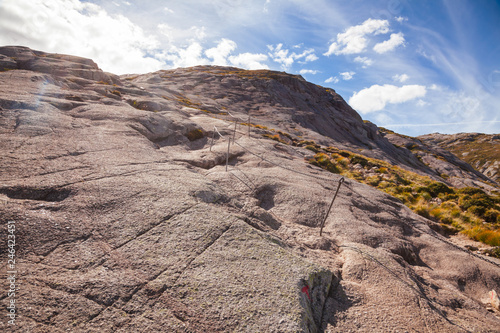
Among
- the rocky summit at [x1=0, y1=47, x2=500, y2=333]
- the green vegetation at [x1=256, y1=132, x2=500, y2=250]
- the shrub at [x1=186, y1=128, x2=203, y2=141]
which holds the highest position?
the shrub at [x1=186, y1=128, x2=203, y2=141]

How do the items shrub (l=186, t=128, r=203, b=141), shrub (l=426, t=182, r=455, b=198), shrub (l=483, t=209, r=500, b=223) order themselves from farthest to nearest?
shrub (l=426, t=182, r=455, b=198)
shrub (l=186, t=128, r=203, b=141)
shrub (l=483, t=209, r=500, b=223)

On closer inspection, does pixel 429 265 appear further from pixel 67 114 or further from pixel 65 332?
pixel 67 114

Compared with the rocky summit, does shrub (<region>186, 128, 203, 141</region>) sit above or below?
above

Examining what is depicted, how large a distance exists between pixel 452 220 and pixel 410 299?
1231cm

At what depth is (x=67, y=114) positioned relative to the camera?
13.6 m

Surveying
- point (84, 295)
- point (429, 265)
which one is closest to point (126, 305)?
point (84, 295)

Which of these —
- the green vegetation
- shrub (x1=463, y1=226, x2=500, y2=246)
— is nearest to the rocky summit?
shrub (x1=463, y1=226, x2=500, y2=246)

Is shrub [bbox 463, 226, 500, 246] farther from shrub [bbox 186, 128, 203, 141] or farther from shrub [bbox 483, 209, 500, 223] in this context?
shrub [bbox 186, 128, 203, 141]

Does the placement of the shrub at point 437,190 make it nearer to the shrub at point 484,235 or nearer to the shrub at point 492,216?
the shrub at point 492,216

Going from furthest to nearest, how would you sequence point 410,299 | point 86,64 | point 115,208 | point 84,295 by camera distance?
point 86,64, point 115,208, point 410,299, point 84,295

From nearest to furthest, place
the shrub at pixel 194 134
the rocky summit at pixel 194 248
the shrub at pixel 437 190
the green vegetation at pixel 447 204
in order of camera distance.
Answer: the rocky summit at pixel 194 248, the green vegetation at pixel 447 204, the shrub at pixel 194 134, the shrub at pixel 437 190

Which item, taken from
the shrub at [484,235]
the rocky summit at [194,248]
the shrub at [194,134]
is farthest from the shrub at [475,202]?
the shrub at [194,134]

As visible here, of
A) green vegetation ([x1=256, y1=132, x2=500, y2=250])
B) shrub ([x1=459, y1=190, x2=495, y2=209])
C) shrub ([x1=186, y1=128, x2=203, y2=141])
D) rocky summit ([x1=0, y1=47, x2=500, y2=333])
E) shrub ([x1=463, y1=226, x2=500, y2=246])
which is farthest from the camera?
shrub ([x1=186, y1=128, x2=203, y2=141])

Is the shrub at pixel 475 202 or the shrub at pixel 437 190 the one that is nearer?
the shrub at pixel 475 202
